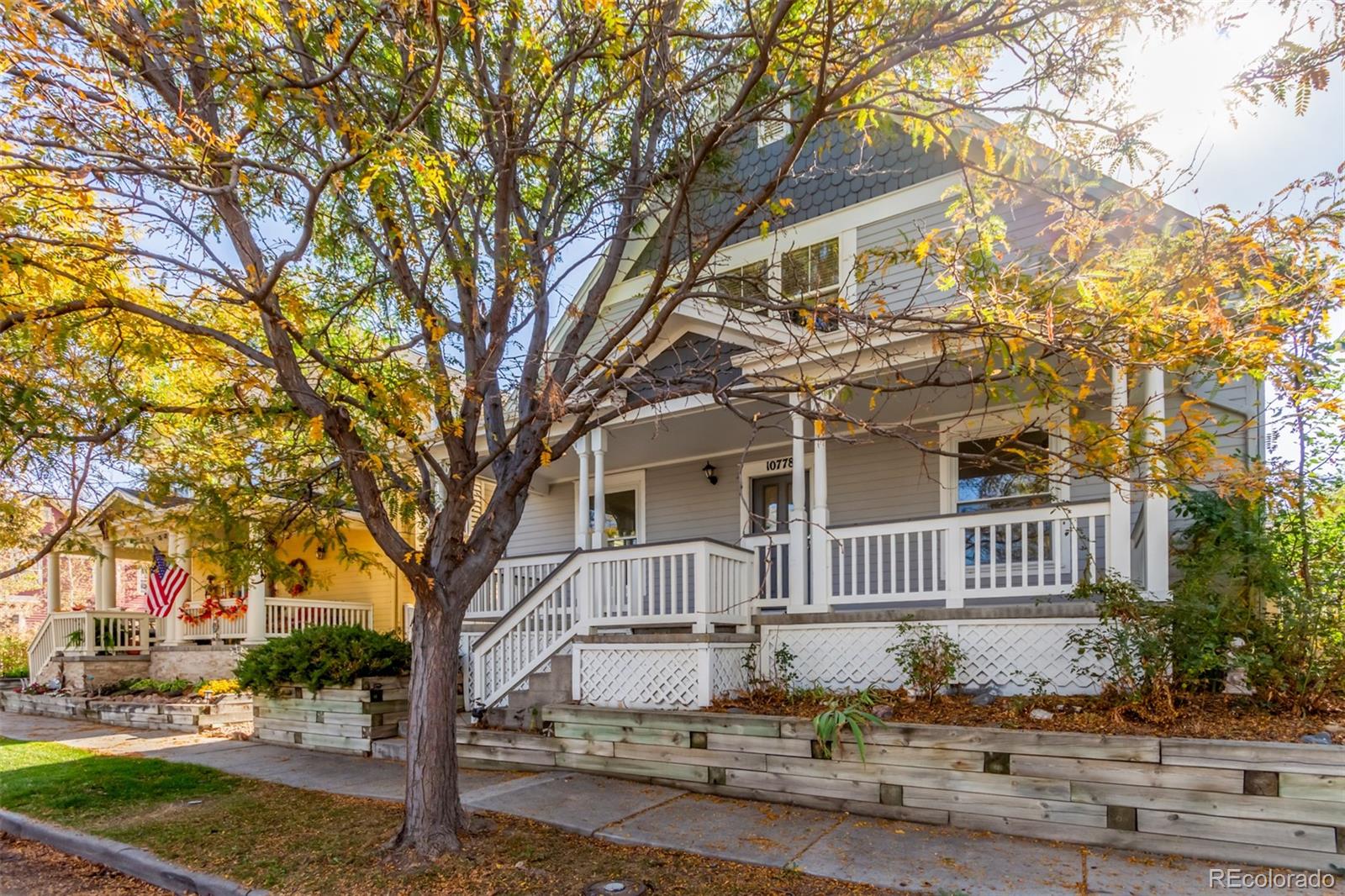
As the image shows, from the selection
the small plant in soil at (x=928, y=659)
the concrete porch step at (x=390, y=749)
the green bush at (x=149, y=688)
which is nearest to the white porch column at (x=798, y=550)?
the small plant in soil at (x=928, y=659)

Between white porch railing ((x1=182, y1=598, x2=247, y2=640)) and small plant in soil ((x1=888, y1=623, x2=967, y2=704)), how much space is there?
12.1 meters

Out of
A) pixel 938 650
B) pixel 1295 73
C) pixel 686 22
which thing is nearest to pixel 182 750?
pixel 938 650

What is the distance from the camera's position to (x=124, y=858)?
529 centimetres

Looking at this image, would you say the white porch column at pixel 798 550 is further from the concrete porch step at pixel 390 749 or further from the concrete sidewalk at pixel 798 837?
the concrete porch step at pixel 390 749

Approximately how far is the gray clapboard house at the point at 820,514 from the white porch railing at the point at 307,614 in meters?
6.34

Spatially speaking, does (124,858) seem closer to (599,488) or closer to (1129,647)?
(599,488)

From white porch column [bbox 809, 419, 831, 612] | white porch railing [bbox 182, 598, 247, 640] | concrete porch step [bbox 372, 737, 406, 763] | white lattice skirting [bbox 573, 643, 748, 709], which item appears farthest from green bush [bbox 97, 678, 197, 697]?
white porch column [bbox 809, 419, 831, 612]

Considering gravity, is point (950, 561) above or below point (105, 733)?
above

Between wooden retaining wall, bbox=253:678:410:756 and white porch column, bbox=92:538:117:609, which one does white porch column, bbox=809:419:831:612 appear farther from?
white porch column, bbox=92:538:117:609

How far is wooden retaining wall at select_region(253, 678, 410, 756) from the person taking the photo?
870cm

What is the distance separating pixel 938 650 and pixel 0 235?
265 inches

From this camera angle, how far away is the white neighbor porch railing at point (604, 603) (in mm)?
7441

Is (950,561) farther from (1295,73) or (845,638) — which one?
(1295,73)

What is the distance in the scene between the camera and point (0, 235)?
392 cm
